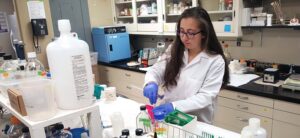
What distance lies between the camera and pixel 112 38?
3.47m

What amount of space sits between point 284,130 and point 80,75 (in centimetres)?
192

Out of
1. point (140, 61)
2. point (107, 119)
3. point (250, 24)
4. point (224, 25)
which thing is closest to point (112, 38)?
point (140, 61)

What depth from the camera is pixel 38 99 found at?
739 mm

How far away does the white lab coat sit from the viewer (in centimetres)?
131

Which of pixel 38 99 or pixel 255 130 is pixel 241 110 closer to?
pixel 255 130

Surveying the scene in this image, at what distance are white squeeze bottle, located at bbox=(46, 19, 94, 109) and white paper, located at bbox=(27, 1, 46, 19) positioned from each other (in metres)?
2.57

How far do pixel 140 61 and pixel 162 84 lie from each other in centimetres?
187

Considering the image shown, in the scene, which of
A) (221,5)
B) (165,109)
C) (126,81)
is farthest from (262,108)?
(126,81)

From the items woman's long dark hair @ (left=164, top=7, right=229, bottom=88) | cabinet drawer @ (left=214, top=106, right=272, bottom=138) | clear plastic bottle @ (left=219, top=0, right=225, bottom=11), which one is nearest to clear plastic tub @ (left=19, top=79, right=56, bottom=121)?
woman's long dark hair @ (left=164, top=7, right=229, bottom=88)

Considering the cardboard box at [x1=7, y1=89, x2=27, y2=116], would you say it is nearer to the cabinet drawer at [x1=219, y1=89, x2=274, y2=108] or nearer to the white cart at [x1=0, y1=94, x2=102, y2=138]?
the white cart at [x1=0, y1=94, x2=102, y2=138]

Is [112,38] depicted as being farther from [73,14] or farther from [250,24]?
[250,24]

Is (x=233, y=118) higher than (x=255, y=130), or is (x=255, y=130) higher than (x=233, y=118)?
(x=255, y=130)

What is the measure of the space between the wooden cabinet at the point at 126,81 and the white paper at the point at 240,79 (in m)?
1.18

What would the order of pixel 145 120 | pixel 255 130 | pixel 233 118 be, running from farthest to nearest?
pixel 233 118 < pixel 145 120 < pixel 255 130
